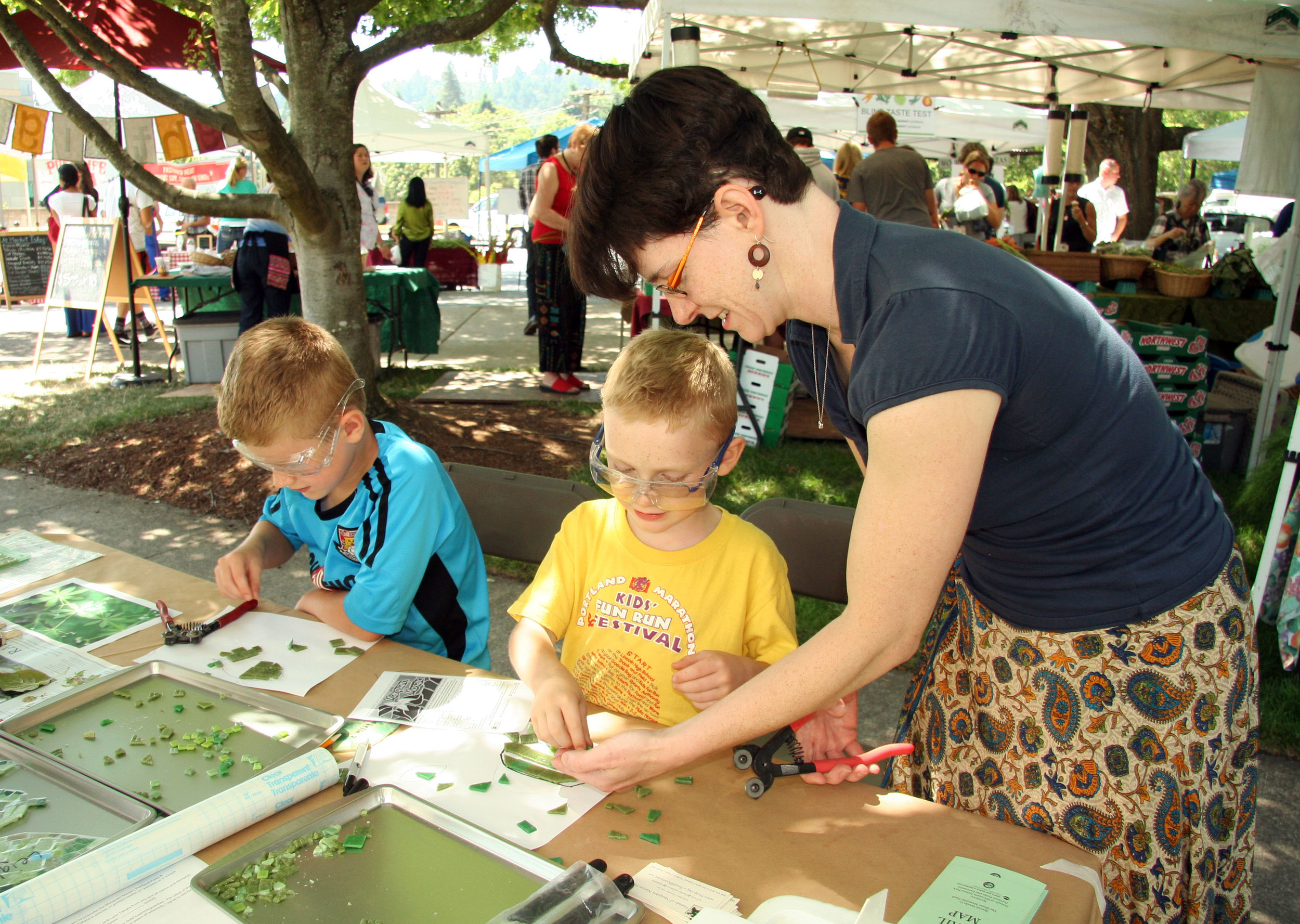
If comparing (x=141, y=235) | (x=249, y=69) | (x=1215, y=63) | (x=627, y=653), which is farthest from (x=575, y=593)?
(x=141, y=235)

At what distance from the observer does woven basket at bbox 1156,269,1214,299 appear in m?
7.08

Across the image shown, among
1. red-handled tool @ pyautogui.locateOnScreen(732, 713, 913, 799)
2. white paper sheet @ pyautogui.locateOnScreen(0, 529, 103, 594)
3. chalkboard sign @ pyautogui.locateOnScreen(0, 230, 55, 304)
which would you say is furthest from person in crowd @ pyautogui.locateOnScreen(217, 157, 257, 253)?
red-handled tool @ pyautogui.locateOnScreen(732, 713, 913, 799)

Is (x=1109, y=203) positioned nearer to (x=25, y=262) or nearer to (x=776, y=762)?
(x=776, y=762)

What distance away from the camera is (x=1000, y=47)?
809cm

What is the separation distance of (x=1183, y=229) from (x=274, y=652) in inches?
452

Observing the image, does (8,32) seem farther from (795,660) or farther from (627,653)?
(795,660)

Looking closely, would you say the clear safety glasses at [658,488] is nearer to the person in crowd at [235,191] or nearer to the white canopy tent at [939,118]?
the white canopy tent at [939,118]

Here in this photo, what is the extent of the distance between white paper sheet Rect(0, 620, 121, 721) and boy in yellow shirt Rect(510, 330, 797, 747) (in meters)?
0.76

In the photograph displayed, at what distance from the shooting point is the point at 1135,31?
4922mm

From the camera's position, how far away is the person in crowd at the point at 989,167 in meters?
9.02

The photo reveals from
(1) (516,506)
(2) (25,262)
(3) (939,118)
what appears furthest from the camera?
(2) (25,262)

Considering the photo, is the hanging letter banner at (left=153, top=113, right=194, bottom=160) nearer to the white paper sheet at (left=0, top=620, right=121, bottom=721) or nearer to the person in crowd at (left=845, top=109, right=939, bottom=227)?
the person in crowd at (left=845, top=109, right=939, bottom=227)

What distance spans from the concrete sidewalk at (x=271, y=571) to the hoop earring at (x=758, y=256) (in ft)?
2.54

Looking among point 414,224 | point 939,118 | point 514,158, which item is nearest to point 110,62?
point 414,224
